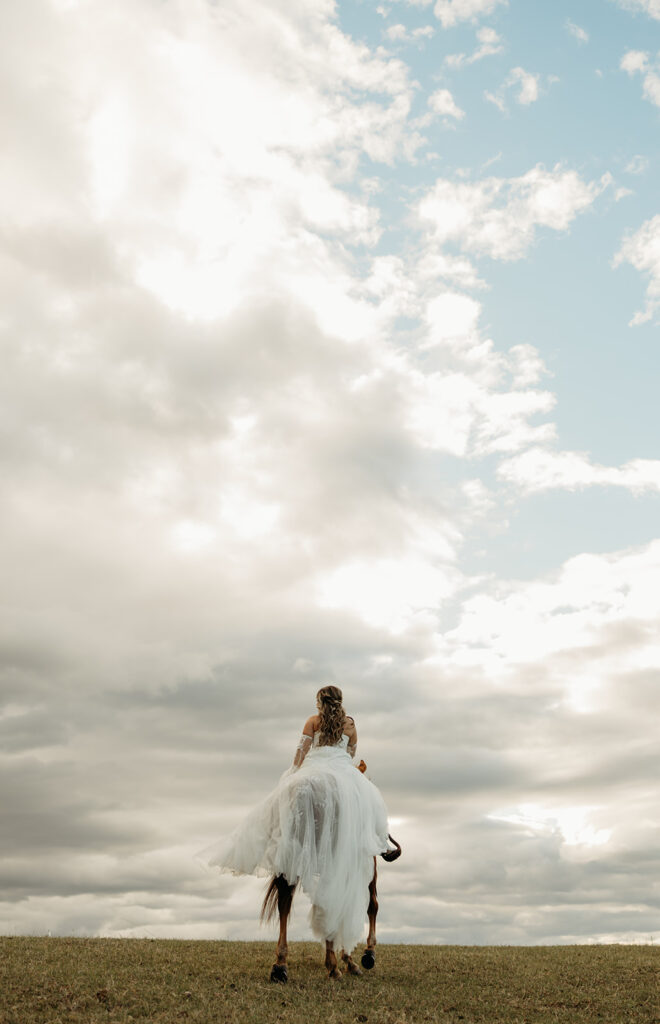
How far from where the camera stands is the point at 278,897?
14.2 metres

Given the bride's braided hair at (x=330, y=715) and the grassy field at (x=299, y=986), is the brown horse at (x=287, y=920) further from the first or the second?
the bride's braided hair at (x=330, y=715)

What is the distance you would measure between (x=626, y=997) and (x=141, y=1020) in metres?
7.78

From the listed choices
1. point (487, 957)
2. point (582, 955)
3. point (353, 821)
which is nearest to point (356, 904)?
point (353, 821)

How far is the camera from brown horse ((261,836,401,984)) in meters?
13.7

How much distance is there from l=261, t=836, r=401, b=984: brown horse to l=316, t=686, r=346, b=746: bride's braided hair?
6.80 ft

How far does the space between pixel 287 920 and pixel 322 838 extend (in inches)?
52.4

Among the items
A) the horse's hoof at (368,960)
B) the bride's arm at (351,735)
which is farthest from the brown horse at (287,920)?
the bride's arm at (351,735)

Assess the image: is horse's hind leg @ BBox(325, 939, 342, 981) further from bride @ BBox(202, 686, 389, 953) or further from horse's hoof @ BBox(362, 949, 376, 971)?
horse's hoof @ BBox(362, 949, 376, 971)

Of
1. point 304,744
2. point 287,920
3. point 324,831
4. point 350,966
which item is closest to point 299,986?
point 287,920

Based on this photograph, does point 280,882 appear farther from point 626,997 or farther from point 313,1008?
point 626,997

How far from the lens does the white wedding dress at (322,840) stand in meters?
14.1

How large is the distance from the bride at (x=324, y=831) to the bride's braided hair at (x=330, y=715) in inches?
0.7

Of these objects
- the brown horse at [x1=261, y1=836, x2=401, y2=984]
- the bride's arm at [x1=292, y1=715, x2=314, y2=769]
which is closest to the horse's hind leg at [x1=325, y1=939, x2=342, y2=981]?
the brown horse at [x1=261, y1=836, x2=401, y2=984]

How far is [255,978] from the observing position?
13883 millimetres
